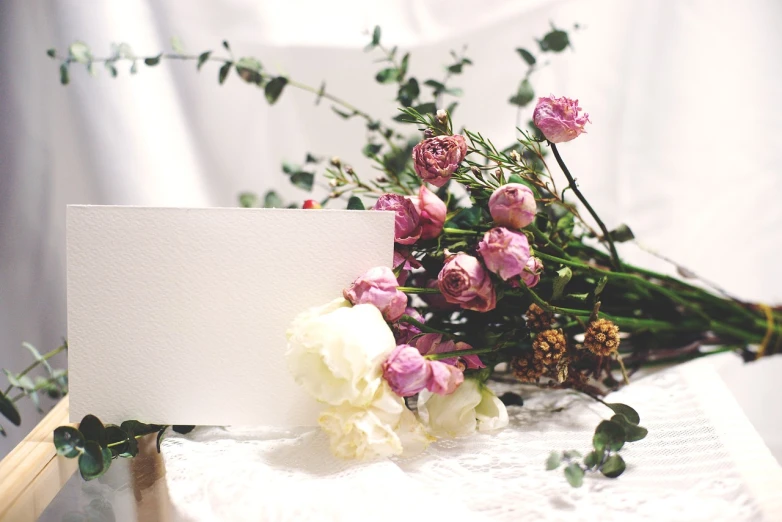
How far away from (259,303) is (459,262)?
0.21 metres

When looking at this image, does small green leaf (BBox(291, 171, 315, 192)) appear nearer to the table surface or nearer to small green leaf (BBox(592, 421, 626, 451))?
the table surface

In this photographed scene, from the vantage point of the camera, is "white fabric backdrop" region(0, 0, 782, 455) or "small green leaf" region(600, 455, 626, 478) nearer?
"small green leaf" region(600, 455, 626, 478)

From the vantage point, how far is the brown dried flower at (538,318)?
0.64 m

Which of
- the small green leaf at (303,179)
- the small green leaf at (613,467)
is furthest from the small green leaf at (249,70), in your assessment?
the small green leaf at (613,467)

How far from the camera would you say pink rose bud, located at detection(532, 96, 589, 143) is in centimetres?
59

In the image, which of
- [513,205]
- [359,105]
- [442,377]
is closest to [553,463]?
[442,377]

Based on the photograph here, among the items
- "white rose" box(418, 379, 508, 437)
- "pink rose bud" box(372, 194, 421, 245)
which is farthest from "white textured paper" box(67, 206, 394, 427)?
"white rose" box(418, 379, 508, 437)

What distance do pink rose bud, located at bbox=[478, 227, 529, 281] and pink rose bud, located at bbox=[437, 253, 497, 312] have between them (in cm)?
1

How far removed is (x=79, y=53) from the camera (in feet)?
3.00

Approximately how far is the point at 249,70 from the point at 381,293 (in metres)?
0.50

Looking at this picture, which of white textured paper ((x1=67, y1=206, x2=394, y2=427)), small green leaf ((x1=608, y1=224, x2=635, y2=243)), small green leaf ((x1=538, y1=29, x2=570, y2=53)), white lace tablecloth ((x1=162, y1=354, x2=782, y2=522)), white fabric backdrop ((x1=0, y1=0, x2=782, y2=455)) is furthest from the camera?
white fabric backdrop ((x1=0, y1=0, x2=782, y2=455))

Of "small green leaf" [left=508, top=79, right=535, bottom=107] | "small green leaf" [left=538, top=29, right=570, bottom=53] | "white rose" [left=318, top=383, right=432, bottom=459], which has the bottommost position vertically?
"white rose" [left=318, top=383, right=432, bottom=459]

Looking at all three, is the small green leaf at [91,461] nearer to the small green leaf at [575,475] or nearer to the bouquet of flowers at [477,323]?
the bouquet of flowers at [477,323]

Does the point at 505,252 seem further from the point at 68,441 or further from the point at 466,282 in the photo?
the point at 68,441
